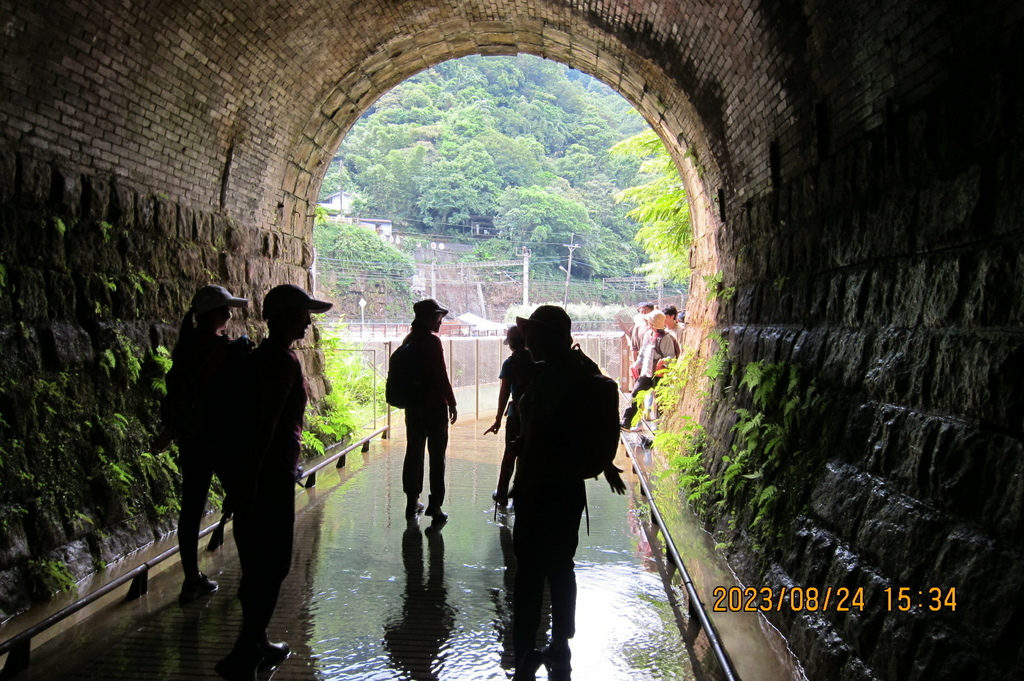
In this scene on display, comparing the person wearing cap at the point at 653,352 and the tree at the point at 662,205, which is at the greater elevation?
the tree at the point at 662,205

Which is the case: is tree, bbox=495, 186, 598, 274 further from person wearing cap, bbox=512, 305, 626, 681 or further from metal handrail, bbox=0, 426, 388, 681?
person wearing cap, bbox=512, 305, 626, 681

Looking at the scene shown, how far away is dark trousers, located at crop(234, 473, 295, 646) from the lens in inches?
159

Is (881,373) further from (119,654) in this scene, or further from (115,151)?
(115,151)

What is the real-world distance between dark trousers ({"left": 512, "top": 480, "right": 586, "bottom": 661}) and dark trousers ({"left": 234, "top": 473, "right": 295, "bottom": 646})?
1.16 m

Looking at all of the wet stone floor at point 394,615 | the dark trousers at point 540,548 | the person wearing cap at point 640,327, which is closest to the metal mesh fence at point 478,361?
the person wearing cap at point 640,327

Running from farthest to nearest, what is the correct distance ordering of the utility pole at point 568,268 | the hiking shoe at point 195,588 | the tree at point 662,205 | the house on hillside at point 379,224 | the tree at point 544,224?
the tree at point 544,224 < the house on hillside at point 379,224 < the utility pole at point 568,268 < the tree at point 662,205 < the hiking shoe at point 195,588

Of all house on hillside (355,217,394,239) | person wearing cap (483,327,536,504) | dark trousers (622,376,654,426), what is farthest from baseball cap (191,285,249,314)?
house on hillside (355,217,394,239)

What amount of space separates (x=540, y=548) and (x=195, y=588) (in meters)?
2.64

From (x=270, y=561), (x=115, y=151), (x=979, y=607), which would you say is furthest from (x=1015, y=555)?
(x=115, y=151)

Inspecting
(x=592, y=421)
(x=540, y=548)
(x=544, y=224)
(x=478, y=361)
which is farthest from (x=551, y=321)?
(x=544, y=224)

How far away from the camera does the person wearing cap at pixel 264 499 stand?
3.99 metres

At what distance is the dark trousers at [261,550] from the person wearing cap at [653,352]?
9.29m

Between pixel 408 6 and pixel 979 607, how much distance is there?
9232mm

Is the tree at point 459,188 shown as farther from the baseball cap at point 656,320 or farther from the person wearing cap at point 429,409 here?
the person wearing cap at point 429,409
